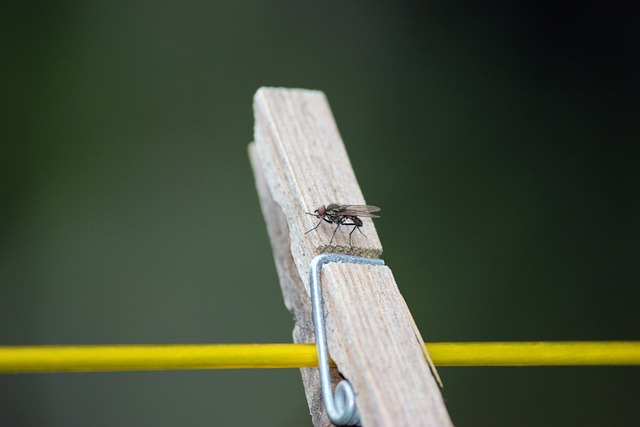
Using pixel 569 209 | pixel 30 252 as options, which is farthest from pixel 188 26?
pixel 569 209

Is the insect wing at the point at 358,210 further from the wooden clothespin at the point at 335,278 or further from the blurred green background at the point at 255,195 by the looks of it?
the blurred green background at the point at 255,195

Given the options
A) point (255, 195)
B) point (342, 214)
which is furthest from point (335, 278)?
point (255, 195)

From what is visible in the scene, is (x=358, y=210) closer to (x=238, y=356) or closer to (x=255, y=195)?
(x=238, y=356)

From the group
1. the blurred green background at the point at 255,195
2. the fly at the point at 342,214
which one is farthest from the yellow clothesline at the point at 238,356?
the blurred green background at the point at 255,195

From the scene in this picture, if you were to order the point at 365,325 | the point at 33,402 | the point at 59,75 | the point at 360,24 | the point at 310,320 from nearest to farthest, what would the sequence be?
the point at 365,325 → the point at 310,320 → the point at 33,402 → the point at 59,75 → the point at 360,24

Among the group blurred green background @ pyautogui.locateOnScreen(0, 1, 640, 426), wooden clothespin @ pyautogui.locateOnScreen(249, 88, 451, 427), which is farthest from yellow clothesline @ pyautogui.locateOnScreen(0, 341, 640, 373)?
blurred green background @ pyautogui.locateOnScreen(0, 1, 640, 426)

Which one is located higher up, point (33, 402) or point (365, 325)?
point (33, 402)

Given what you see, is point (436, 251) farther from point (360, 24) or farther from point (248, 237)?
point (360, 24)
